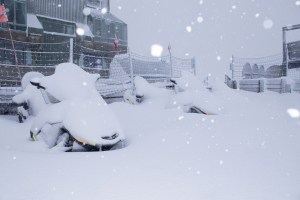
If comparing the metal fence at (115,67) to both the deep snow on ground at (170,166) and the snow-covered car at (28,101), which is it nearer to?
the snow-covered car at (28,101)

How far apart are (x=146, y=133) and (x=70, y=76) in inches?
60.1

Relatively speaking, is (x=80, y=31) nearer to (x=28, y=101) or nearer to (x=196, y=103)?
(x=28, y=101)

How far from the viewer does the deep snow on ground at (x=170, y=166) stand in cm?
222

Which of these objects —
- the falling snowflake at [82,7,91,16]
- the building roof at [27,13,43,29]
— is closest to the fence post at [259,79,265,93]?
the building roof at [27,13,43,29]

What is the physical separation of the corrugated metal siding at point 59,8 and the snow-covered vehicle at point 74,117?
48.3 feet

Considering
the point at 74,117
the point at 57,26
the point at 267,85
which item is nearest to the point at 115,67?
the point at 267,85

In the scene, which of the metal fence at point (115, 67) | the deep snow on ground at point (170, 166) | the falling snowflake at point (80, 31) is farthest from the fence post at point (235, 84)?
the falling snowflake at point (80, 31)

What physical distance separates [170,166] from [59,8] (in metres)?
18.2

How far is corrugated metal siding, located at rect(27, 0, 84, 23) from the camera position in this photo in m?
17.3

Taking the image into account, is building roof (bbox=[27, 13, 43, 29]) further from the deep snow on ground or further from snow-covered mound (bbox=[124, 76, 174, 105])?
the deep snow on ground

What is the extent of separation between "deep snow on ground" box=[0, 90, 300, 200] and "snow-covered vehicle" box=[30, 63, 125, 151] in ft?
0.77

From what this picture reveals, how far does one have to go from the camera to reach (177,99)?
663 centimetres

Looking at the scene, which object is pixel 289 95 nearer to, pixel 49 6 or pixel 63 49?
pixel 63 49

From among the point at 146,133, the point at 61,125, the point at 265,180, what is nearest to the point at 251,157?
the point at 265,180
